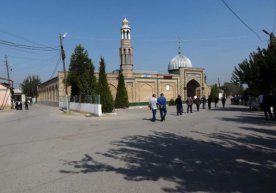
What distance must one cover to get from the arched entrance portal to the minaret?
13873mm

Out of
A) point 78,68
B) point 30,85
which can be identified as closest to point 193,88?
point 78,68

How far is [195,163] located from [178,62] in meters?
62.9

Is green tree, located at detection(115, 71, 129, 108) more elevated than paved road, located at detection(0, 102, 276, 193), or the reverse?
green tree, located at detection(115, 71, 129, 108)

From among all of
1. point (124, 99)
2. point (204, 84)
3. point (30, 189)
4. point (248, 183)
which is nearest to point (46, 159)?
point (30, 189)

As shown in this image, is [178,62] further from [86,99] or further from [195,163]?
[195,163]

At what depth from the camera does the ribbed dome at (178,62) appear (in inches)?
2762

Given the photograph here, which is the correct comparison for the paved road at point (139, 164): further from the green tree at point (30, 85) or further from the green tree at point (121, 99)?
the green tree at point (30, 85)

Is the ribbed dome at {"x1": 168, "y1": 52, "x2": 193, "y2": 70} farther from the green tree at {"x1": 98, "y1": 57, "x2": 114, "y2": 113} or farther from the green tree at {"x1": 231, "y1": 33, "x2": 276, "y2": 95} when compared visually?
the green tree at {"x1": 98, "y1": 57, "x2": 114, "y2": 113}

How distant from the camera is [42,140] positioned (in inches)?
514

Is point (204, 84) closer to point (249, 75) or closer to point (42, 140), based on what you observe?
point (249, 75)

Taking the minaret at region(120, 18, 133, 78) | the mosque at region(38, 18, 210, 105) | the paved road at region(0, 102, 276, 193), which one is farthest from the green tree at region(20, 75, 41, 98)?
the paved road at region(0, 102, 276, 193)

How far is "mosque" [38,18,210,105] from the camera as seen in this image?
56303 millimetres

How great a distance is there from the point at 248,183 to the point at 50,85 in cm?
5886

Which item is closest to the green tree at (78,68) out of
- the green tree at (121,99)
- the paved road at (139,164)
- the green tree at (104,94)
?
the green tree at (104,94)
